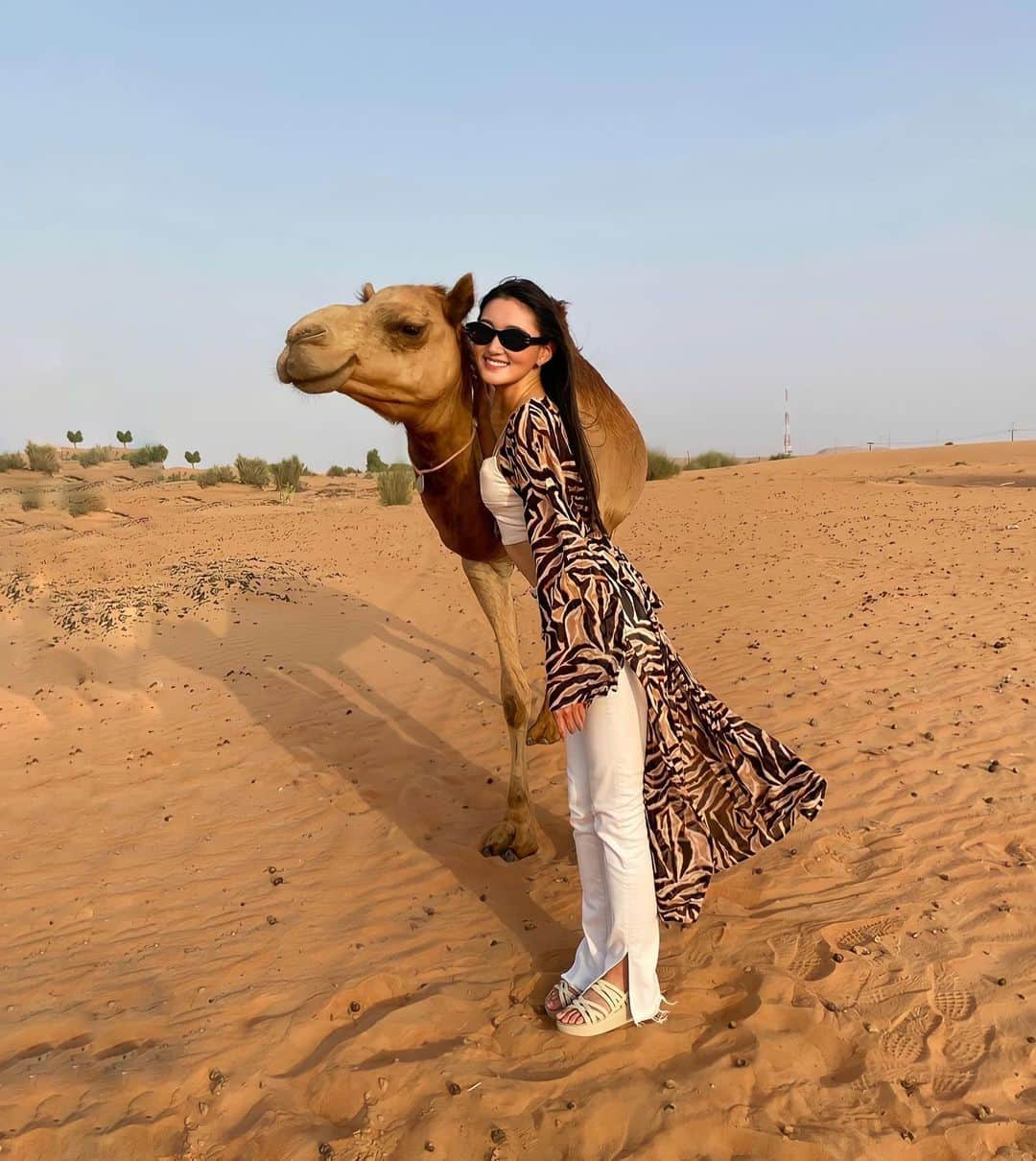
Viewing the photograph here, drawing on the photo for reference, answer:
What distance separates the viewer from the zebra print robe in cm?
246

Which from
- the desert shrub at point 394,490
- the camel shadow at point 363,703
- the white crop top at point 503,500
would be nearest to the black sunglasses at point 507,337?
the white crop top at point 503,500

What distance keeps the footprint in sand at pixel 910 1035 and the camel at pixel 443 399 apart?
1584 millimetres

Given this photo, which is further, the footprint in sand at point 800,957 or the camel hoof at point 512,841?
the camel hoof at point 512,841

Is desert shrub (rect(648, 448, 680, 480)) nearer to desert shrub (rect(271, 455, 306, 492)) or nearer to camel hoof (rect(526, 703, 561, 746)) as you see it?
desert shrub (rect(271, 455, 306, 492))

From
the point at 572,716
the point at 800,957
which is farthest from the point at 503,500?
the point at 800,957

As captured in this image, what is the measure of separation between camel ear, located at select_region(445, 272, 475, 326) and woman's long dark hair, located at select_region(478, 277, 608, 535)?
111 centimetres

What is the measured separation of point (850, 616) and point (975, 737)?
10.9 feet

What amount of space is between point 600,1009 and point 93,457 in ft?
140

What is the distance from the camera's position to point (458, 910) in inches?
151

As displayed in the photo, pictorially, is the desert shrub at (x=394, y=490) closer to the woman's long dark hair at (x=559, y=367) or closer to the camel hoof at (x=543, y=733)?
the camel hoof at (x=543, y=733)

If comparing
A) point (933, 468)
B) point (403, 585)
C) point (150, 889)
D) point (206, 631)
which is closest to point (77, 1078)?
point (150, 889)

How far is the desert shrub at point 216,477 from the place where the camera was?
97.6 ft

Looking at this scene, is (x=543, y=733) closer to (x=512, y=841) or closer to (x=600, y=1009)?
(x=512, y=841)

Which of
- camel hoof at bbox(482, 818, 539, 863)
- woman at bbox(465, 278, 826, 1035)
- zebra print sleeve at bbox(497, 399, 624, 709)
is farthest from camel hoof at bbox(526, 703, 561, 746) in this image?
zebra print sleeve at bbox(497, 399, 624, 709)
